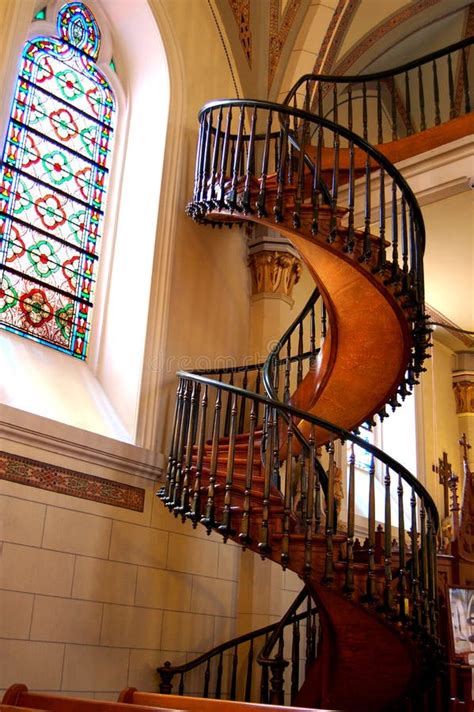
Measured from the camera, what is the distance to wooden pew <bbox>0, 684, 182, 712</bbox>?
3.41 m

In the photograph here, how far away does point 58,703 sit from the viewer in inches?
145

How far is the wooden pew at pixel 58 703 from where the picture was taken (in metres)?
3.41

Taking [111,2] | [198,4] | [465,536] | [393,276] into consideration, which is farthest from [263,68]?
[465,536]

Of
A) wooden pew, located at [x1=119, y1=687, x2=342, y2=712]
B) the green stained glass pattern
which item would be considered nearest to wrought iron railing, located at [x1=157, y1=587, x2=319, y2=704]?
wooden pew, located at [x1=119, y1=687, x2=342, y2=712]

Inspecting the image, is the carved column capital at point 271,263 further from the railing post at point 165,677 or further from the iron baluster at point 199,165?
the railing post at point 165,677

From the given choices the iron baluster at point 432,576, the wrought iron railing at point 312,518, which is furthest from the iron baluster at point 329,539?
the iron baluster at point 432,576

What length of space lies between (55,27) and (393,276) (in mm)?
3699

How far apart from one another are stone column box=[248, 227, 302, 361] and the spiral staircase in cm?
72

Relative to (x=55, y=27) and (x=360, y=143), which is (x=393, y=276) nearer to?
(x=360, y=143)

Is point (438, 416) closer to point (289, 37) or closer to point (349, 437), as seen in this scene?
point (289, 37)

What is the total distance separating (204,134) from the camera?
637cm

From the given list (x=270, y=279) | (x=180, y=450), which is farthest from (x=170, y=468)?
(x=270, y=279)

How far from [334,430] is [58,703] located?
2.10m

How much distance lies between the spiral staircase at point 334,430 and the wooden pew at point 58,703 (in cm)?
136
